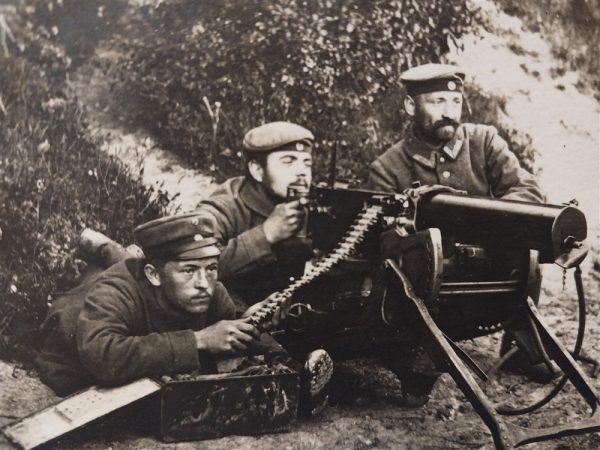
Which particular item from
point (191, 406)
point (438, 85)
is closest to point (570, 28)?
point (438, 85)

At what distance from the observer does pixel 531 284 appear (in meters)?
3.52

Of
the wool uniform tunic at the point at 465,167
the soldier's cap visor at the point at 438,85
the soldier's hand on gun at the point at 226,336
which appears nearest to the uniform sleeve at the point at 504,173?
the wool uniform tunic at the point at 465,167

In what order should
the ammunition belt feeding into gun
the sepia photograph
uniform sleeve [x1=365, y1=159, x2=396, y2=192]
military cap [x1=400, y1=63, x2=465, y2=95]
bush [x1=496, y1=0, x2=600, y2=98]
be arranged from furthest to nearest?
bush [x1=496, y1=0, x2=600, y2=98] < uniform sleeve [x1=365, y1=159, x2=396, y2=192] < military cap [x1=400, y1=63, x2=465, y2=95] < the ammunition belt feeding into gun < the sepia photograph

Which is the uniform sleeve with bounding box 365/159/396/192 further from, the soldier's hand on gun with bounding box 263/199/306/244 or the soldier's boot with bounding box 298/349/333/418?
the soldier's boot with bounding box 298/349/333/418

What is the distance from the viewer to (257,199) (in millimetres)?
3859

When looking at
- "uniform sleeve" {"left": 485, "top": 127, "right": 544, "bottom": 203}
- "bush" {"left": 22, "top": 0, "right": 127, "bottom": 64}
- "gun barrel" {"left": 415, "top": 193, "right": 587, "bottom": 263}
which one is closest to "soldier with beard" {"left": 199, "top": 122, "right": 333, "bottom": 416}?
"gun barrel" {"left": 415, "top": 193, "right": 587, "bottom": 263}

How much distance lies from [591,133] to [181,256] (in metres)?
2.70

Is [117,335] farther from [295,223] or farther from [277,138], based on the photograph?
[277,138]

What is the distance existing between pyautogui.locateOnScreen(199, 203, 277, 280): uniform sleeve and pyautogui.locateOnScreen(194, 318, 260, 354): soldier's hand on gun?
11.2 inches

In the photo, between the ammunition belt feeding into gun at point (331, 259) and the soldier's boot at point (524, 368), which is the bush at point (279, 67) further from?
the soldier's boot at point (524, 368)

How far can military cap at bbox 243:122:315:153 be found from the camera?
3.86 m

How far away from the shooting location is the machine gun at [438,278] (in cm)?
320

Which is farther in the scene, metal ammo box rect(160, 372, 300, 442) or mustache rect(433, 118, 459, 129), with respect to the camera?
mustache rect(433, 118, 459, 129)

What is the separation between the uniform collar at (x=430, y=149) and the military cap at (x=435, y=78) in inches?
10.4
